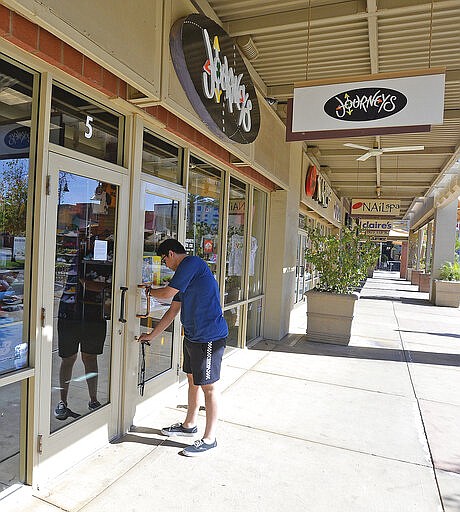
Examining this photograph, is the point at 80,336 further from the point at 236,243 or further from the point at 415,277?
the point at 415,277

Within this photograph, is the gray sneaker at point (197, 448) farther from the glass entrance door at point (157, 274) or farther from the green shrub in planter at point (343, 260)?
the green shrub in planter at point (343, 260)

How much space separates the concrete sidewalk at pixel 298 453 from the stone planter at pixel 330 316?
121 centimetres

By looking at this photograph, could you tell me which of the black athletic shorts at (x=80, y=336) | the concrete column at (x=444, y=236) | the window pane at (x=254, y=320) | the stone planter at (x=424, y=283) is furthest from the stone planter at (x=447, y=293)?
the black athletic shorts at (x=80, y=336)

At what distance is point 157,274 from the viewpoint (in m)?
3.93

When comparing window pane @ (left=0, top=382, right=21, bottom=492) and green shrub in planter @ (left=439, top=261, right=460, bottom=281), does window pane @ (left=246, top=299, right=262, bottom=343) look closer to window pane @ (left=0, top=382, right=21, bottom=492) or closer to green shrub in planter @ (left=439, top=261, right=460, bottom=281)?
window pane @ (left=0, top=382, right=21, bottom=492)

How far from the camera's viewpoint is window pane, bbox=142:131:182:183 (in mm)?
3635

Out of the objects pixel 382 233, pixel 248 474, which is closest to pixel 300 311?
pixel 248 474

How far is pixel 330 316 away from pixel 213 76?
467 centimetres

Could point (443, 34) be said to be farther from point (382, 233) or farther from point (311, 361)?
point (382, 233)

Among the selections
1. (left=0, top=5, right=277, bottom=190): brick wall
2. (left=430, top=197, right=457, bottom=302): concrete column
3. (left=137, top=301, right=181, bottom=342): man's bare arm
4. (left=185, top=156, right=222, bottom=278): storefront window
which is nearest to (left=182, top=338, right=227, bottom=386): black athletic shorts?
(left=137, top=301, right=181, bottom=342): man's bare arm

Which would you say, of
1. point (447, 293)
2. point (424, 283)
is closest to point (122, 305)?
point (447, 293)

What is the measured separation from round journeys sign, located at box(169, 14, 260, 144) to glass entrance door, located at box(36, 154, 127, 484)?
A: 3.15 ft

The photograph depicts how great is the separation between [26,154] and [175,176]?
173cm

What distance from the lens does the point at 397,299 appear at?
14.5 metres
